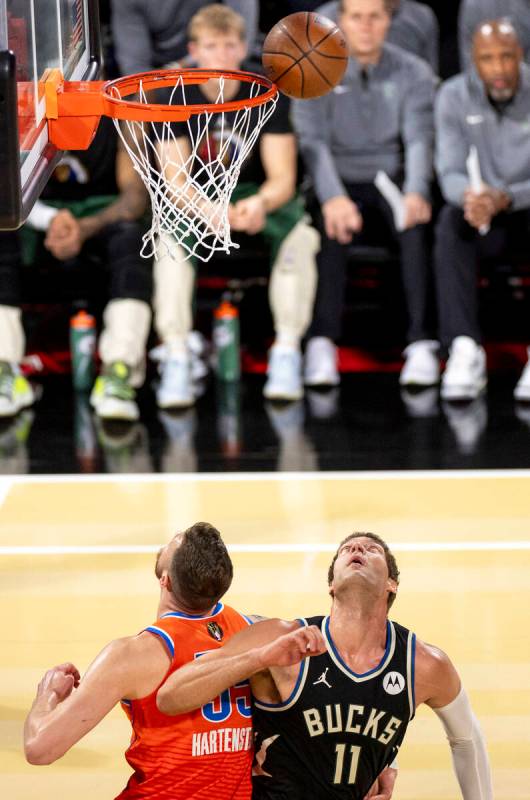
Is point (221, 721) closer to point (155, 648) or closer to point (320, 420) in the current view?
point (155, 648)

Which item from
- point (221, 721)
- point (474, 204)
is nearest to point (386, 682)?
point (221, 721)

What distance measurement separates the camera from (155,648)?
2854 mm

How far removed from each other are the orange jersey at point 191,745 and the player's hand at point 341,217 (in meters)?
5.05

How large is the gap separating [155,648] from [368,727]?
0.48 meters

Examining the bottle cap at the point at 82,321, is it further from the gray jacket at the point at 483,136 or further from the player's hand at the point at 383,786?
the player's hand at the point at 383,786

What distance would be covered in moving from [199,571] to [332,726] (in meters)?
0.43

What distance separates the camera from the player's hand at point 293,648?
2.66m

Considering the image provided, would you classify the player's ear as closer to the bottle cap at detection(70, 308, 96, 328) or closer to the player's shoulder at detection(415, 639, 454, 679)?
the player's shoulder at detection(415, 639, 454, 679)

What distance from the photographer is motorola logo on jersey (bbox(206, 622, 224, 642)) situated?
2.94 m

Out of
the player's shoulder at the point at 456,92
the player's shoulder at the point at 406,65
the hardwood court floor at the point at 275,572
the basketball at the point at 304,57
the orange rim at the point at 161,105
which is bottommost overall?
the hardwood court floor at the point at 275,572

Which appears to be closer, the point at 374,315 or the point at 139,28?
the point at 139,28

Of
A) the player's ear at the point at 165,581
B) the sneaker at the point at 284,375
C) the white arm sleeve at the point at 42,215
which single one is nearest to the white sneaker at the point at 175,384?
the sneaker at the point at 284,375

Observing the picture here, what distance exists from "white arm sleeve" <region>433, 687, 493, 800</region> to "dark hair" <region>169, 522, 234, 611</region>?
600 millimetres

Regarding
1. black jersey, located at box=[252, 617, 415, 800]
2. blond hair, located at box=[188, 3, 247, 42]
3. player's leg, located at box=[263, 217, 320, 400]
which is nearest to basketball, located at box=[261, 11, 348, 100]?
black jersey, located at box=[252, 617, 415, 800]
